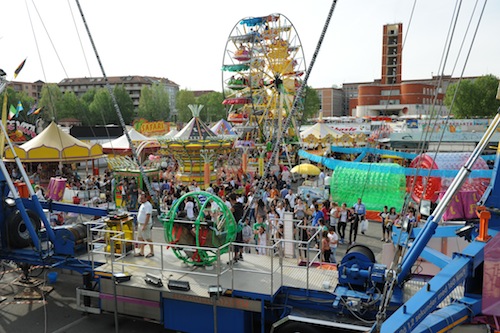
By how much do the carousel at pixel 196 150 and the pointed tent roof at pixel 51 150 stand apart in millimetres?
5124

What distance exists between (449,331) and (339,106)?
16026 cm

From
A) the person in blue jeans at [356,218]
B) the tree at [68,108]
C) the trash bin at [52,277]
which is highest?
the tree at [68,108]

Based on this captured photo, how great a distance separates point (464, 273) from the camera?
6.26m

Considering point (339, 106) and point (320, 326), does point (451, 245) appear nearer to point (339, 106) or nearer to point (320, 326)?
point (320, 326)

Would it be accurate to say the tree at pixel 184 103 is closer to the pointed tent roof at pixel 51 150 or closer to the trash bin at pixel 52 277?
the pointed tent roof at pixel 51 150

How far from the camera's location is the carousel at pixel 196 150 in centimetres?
2483

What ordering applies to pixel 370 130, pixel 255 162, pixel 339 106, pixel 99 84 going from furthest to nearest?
pixel 339 106, pixel 99 84, pixel 370 130, pixel 255 162

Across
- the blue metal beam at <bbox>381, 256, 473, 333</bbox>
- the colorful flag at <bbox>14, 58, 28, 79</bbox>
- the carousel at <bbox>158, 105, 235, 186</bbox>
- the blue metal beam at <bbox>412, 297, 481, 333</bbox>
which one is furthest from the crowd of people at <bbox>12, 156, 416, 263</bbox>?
the colorful flag at <bbox>14, 58, 28, 79</bbox>

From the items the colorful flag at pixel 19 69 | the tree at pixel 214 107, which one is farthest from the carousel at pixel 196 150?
the tree at pixel 214 107

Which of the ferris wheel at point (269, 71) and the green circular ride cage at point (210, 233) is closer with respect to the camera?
the green circular ride cage at point (210, 233)

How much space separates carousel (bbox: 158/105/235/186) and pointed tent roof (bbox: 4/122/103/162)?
5124 mm

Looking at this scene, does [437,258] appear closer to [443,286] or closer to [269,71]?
[443,286]

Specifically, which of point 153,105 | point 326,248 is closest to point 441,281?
point 326,248

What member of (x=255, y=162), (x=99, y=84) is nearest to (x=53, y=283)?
(x=255, y=162)
